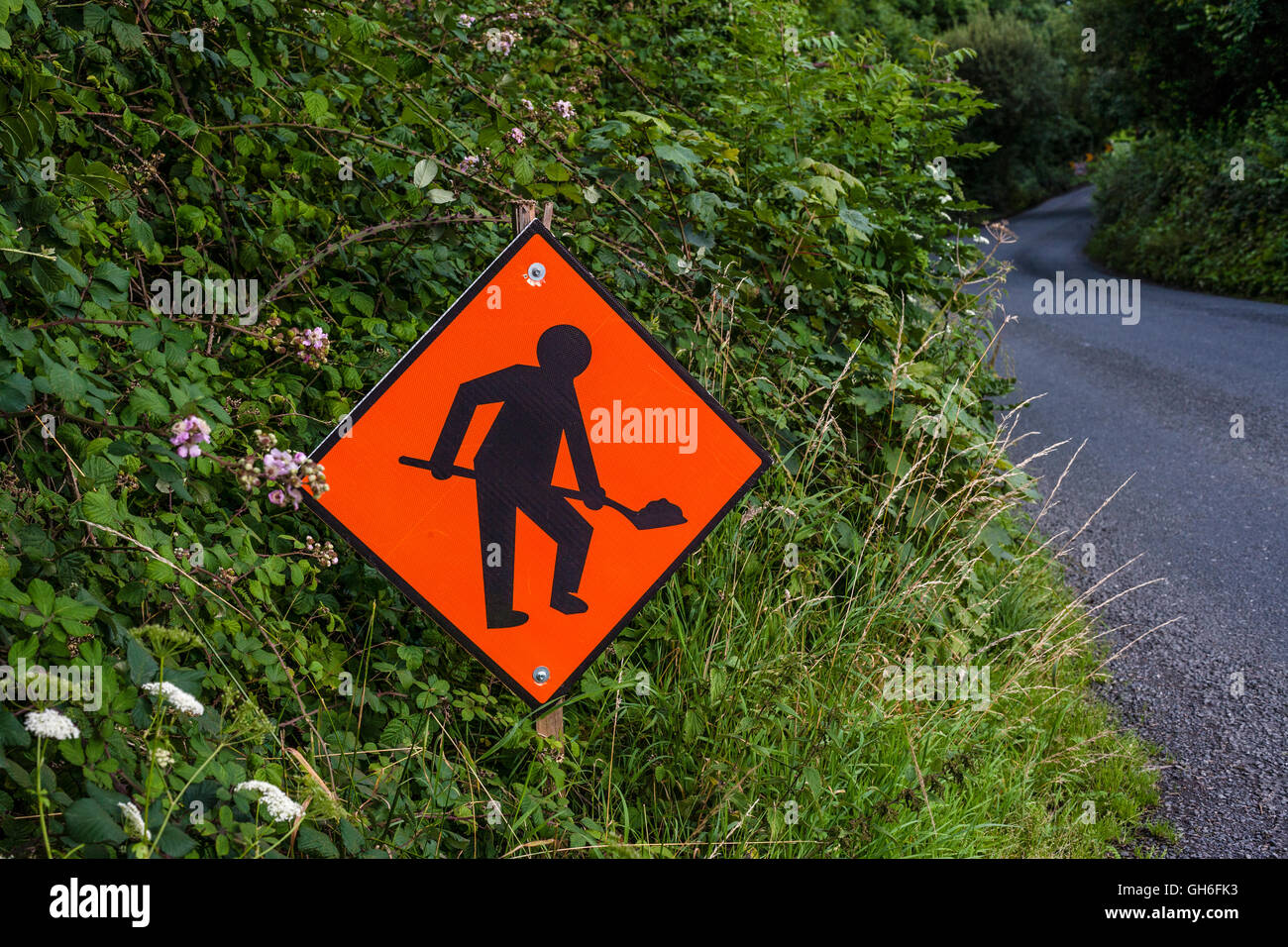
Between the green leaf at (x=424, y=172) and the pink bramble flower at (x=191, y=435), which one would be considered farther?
the green leaf at (x=424, y=172)

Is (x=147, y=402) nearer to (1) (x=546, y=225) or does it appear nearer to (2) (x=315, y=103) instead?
(1) (x=546, y=225)

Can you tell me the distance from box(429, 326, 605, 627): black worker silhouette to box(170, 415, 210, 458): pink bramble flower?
1.65 feet

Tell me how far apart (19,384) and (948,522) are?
2.98 m

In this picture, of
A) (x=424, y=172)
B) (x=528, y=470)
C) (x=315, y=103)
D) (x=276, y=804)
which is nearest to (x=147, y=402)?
(x=528, y=470)

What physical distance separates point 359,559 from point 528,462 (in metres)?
0.71

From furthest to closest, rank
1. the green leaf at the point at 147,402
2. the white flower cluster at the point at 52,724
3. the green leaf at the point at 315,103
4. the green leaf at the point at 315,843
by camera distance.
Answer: the green leaf at the point at 315,103 < the green leaf at the point at 147,402 < the green leaf at the point at 315,843 < the white flower cluster at the point at 52,724

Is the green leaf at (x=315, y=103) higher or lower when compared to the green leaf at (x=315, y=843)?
higher

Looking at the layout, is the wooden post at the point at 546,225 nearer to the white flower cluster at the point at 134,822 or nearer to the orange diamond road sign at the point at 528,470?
the orange diamond road sign at the point at 528,470

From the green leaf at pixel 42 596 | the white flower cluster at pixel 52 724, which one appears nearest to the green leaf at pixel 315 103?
the green leaf at pixel 42 596

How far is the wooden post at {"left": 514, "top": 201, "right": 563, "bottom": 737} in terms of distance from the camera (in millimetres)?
2324

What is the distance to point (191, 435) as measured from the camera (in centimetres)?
197

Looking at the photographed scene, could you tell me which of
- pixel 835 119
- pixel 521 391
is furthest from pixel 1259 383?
pixel 521 391

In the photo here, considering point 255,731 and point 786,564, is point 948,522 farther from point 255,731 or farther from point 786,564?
point 255,731

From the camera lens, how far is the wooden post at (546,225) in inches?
91.5
